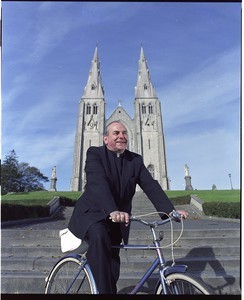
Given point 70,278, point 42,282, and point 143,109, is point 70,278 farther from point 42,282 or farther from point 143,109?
point 143,109

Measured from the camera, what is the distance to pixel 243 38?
8.28 feet

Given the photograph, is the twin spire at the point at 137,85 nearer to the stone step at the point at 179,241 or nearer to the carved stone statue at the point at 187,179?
the carved stone statue at the point at 187,179

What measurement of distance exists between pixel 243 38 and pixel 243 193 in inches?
58.5

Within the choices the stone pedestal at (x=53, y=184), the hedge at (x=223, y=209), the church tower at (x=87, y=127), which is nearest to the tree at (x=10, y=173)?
the stone pedestal at (x=53, y=184)

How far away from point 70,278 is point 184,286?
126cm

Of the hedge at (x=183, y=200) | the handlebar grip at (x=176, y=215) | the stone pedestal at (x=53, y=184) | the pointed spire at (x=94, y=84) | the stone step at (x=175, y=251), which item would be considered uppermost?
the pointed spire at (x=94, y=84)

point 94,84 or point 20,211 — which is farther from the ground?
point 94,84

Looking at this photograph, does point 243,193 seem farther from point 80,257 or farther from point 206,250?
point 206,250

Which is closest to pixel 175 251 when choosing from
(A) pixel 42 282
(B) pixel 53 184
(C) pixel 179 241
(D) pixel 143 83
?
(C) pixel 179 241

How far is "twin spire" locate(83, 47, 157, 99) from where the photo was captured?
50750 mm

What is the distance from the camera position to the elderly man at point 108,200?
2.06 m

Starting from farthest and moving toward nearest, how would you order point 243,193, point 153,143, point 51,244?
1. point 153,143
2. point 51,244
3. point 243,193

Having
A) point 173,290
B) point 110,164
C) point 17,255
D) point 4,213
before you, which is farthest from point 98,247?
point 4,213

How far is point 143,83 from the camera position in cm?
5288
